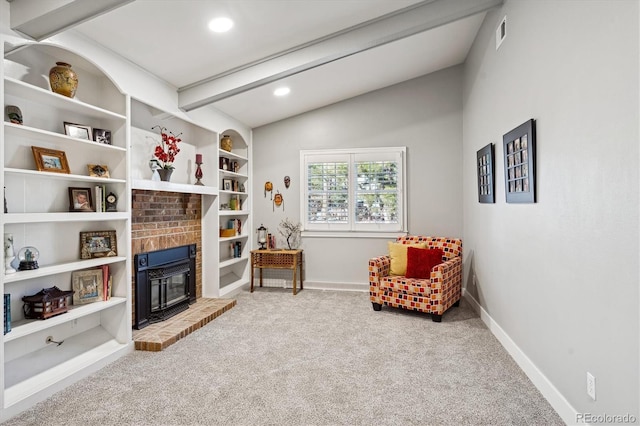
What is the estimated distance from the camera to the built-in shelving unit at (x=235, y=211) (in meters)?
5.19

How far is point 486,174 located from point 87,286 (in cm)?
383

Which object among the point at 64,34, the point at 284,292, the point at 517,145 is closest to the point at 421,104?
the point at 517,145

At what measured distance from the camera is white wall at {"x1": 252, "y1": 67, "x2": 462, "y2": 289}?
17.0ft

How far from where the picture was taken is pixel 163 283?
3902 millimetres

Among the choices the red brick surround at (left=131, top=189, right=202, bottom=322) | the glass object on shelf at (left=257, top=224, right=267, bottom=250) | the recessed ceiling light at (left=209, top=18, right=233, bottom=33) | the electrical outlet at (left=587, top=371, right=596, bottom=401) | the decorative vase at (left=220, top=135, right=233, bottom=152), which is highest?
the recessed ceiling light at (left=209, top=18, right=233, bottom=33)

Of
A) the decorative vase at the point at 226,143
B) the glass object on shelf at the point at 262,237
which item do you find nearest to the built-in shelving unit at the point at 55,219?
the decorative vase at the point at 226,143

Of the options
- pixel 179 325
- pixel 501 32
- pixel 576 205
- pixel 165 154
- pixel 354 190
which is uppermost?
pixel 501 32

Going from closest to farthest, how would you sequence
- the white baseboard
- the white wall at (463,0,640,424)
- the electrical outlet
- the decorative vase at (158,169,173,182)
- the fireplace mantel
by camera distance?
the white wall at (463,0,640,424) < the electrical outlet < the white baseboard < the fireplace mantel < the decorative vase at (158,169,173,182)

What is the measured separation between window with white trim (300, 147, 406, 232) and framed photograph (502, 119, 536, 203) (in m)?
2.20

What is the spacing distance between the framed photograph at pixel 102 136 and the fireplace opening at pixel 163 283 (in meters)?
1.13

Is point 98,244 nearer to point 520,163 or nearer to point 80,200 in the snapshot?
point 80,200

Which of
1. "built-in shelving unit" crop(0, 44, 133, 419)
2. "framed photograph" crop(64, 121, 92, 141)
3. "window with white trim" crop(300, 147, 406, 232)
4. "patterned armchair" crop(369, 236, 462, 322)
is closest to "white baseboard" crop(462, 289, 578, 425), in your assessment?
"patterned armchair" crop(369, 236, 462, 322)

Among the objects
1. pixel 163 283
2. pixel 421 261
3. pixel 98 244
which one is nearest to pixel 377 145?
pixel 421 261

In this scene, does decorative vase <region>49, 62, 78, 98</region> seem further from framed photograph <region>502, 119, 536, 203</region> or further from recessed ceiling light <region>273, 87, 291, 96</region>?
framed photograph <region>502, 119, 536, 203</region>
